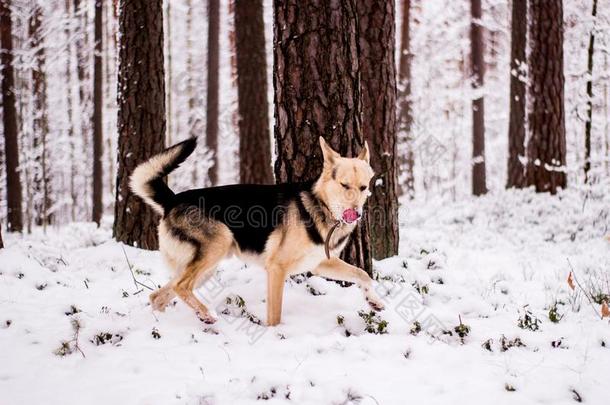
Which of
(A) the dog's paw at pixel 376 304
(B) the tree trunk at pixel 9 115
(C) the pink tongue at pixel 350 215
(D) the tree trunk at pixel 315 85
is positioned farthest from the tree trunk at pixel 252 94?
(B) the tree trunk at pixel 9 115

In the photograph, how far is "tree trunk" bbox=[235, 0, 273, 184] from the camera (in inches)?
406

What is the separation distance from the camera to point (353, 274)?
4.37 meters

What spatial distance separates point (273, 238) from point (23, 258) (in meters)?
3.71

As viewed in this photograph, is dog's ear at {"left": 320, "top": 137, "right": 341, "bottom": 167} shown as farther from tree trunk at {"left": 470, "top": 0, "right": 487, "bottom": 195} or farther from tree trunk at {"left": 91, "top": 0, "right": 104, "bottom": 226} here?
tree trunk at {"left": 470, "top": 0, "right": 487, "bottom": 195}

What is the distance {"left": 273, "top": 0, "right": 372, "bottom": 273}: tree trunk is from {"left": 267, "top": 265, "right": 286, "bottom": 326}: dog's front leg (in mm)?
1058

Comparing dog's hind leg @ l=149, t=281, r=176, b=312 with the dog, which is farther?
dog's hind leg @ l=149, t=281, r=176, b=312

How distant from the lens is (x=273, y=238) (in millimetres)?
4129

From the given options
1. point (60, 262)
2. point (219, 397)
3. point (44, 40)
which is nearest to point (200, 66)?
point (44, 40)

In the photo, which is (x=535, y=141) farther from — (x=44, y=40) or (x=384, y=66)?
(x=44, y=40)

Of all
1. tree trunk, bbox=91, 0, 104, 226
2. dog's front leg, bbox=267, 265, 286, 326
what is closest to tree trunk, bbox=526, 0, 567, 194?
dog's front leg, bbox=267, 265, 286, 326

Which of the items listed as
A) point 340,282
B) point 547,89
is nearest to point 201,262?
point 340,282

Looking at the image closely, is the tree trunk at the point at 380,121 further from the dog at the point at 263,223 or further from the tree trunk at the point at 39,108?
the tree trunk at the point at 39,108

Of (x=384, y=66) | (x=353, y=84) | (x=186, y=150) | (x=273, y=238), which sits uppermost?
(x=384, y=66)

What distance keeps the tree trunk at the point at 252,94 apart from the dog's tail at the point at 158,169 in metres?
5.91
